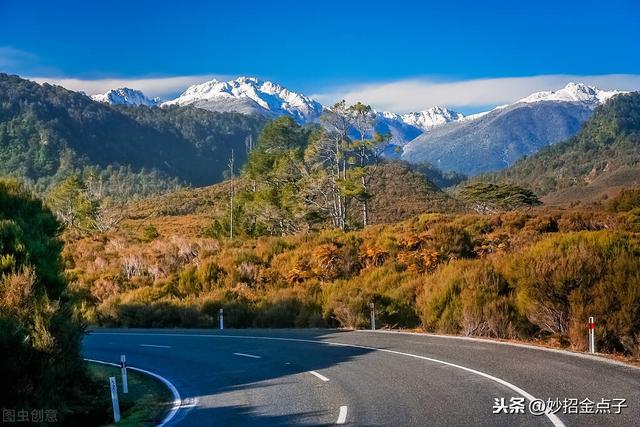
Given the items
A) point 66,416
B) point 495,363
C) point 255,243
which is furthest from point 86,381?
point 255,243

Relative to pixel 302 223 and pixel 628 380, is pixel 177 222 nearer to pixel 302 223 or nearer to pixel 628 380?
pixel 302 223

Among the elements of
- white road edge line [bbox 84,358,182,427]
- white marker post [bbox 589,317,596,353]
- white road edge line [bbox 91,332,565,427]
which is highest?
white marker post [bbox 589,317,596,353]

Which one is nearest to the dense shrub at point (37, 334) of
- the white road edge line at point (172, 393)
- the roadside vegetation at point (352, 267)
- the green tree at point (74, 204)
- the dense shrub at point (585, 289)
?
the white road edge line at point (172, 393)

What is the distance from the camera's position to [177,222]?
7025 centimetres

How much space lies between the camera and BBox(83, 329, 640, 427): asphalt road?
29.0 ft

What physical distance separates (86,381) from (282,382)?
13.3 ft

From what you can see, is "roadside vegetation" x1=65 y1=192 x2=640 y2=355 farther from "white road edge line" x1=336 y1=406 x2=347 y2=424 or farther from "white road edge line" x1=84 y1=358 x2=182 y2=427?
"white road edge line" x1=84 y1=358 x2=182 y2=427

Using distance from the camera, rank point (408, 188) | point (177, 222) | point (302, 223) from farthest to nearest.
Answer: point (408, 188), point (177, 222), point (302, 223)

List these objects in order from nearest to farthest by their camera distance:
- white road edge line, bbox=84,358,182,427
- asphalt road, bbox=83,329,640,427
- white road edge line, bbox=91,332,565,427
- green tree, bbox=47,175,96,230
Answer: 1. white road edge line, bbox=91,332,565,427
2. asphalt road, bbox=83,329,640,427
3. white road edge line, bbox=84,358,182,427
4. green tree, bbox=47,175,96,230

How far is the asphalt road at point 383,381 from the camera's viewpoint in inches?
348

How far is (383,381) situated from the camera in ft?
38.0

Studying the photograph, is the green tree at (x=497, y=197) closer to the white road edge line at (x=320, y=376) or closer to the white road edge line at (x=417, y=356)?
the white road edge line at (x=417, y=356)

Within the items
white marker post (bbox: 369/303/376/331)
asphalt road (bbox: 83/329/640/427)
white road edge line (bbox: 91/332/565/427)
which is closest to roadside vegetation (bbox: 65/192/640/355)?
white marker post (bbox: 369/303/376/331)

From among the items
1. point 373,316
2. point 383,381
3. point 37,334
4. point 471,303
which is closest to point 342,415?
point 383,381
